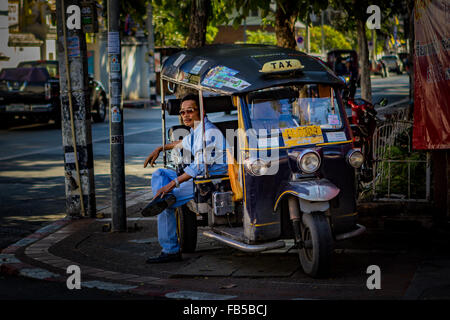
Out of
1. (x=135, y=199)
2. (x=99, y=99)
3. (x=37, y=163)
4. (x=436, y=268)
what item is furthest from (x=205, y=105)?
(x=99, y=99)

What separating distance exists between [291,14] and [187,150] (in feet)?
24.4

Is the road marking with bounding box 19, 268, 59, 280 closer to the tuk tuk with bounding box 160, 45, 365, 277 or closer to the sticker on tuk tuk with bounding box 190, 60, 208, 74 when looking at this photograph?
the tuk tuk with bounding box 160, 45, 365, 277

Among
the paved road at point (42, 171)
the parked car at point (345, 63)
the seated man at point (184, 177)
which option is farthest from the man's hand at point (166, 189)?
the parked car at point (345, 63)

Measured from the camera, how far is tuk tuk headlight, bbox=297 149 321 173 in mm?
6859

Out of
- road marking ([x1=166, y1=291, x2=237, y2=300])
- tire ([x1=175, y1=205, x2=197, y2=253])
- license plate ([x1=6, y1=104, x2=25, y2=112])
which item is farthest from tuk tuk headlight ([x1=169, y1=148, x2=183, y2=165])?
license plate ([x1=6, y1=104, x2=25, y2=112])

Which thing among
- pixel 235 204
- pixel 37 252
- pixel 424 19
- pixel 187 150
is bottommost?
pixel 37 252

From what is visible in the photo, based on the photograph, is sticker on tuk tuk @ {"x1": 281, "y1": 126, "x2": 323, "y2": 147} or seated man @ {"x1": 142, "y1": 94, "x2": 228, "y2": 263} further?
seated man @ {"x1": 142, "y1": 94, "x2": 228, "y2": 263}

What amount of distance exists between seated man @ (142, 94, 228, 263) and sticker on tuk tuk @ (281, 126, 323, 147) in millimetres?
707

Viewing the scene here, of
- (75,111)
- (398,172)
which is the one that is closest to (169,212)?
(75,111)

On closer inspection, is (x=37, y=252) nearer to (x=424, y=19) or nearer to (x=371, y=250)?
(x=371, y=250)

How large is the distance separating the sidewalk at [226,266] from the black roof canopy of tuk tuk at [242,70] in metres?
1.67

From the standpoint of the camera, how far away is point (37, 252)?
8336mm

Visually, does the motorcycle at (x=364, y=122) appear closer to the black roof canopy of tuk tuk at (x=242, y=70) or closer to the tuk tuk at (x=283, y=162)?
the black roof canopy of tuk tuk at (x=242, y=70)

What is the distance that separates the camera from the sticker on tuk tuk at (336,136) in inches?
281
